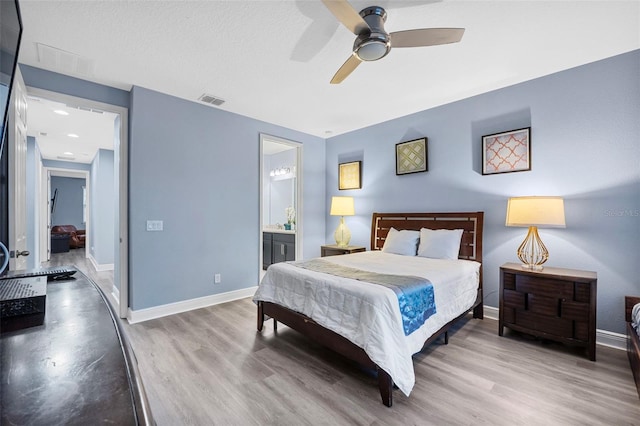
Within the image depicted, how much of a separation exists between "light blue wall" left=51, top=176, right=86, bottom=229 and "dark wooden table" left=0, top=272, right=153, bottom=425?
39.3ft

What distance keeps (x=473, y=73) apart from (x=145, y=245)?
4.02 m

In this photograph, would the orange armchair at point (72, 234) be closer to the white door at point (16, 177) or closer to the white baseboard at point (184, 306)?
the white baseboard at point (184, 306)

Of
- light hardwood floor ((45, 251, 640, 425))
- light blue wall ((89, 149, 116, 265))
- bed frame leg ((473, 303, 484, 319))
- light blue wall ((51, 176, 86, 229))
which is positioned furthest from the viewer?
light blue wall ((51, 176, 86, 229))

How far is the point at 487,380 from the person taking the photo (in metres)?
2.11

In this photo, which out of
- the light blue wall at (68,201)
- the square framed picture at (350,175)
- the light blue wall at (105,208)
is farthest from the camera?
the light blue wall at (68,201)

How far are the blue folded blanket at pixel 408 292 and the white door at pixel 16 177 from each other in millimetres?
2433

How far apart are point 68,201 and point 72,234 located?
1.85 meters

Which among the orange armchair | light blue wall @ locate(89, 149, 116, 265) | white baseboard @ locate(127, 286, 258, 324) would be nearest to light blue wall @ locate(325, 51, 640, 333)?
white baseboard @ locate(127, 286, 258, 324)

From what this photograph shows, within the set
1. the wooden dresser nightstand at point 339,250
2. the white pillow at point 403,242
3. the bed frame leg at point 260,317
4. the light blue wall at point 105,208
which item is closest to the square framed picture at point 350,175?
the wooden dresser nightstand at point 339,250

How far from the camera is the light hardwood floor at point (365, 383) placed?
175 centimetres

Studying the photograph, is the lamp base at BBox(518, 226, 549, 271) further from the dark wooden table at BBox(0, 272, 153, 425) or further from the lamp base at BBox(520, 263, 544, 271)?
the dark wooden table at BBox(0, 272, 153, 425)

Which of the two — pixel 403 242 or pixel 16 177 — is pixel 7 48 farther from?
pixel 403 242

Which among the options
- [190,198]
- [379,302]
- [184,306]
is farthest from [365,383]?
[190,198]

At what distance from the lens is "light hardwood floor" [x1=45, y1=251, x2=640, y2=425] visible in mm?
1745
